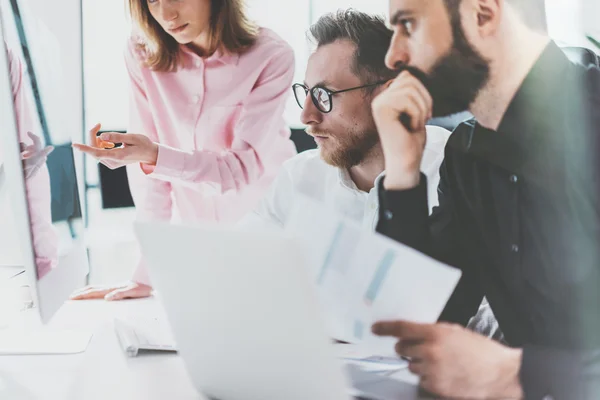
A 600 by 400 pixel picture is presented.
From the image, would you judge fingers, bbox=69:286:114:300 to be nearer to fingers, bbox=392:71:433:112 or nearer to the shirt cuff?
the shirt cuff

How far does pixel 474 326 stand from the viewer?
3.61 ft

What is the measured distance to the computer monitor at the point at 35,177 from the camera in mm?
999

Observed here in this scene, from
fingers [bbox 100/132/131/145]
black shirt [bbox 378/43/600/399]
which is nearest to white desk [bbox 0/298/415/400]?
black shirt [bbox 378/43/600/399]

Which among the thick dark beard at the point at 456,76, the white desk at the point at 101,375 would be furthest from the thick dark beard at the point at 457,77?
the white desk at the point at 101,375

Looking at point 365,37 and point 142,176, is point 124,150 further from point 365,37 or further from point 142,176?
point 365,37

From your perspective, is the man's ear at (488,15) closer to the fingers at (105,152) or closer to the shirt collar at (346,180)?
the shirt collar at (346,180)

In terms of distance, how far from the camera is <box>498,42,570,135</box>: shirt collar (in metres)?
1.02

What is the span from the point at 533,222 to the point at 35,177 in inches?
32.7

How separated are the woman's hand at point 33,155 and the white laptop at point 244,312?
0.95ft

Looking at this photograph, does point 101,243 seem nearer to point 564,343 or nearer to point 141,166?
point 141,166

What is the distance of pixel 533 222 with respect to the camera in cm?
104

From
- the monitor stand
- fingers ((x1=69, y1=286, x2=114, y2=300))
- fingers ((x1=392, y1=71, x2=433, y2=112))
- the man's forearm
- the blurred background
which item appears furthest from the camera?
fingers ((x1=69, y1=286, x2=114, y2=300))

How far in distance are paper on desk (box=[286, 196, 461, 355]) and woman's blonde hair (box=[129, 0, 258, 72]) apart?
1.56ft

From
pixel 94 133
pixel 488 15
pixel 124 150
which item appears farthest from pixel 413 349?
pixel 94 133
